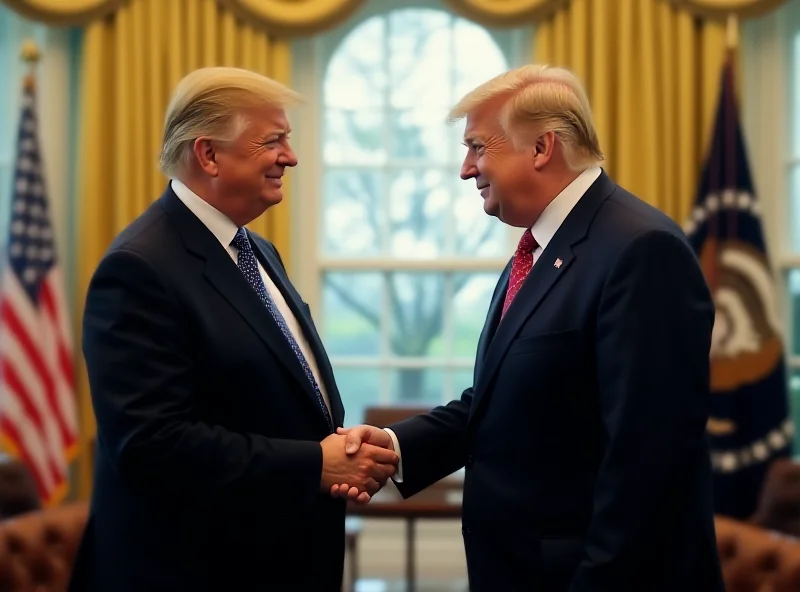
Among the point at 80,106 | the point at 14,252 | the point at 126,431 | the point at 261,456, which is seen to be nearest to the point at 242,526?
the point at 261,456

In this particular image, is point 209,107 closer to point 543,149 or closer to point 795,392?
point 543,149

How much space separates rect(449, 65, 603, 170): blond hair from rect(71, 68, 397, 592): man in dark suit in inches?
22.1

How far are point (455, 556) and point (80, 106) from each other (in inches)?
117

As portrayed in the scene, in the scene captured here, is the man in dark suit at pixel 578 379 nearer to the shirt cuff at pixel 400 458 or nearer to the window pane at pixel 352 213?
the shirt cuff at pixel 400 458

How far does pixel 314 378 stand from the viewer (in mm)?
2586

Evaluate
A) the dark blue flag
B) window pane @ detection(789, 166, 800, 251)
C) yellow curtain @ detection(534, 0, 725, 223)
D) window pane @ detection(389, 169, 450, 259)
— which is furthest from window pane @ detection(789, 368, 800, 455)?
window pane @ detection(389, 169, 450, 259)

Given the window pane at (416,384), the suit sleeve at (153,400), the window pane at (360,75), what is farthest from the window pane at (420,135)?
the suit sleeve at (153,400)

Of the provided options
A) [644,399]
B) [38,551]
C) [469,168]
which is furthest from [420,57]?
[644,399]

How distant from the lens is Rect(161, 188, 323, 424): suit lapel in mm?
2406

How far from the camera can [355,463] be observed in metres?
2.52

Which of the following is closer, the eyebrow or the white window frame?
the eyebrow

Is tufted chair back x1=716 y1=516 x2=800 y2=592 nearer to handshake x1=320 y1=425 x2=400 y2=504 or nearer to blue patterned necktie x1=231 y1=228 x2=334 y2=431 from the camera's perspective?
handshake x1=320 y1=425 x2=400 y2=504

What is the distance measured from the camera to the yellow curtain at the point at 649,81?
5.20 m

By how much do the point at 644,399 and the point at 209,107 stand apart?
117cm
